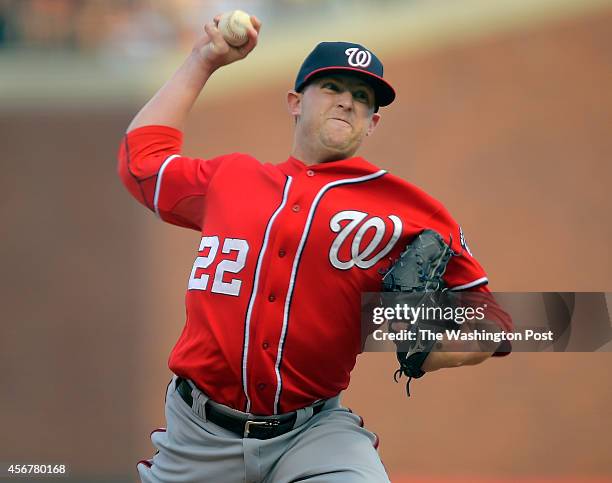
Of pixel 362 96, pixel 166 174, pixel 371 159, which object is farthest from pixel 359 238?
pixel 371 159

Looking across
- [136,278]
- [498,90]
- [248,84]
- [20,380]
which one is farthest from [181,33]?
[20,380]

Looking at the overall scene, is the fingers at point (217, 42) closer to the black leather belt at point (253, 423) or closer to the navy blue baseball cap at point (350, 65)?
the navy blue baseball cap at point (350, 65)

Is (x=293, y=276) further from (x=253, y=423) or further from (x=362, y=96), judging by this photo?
(x=362, y=96)

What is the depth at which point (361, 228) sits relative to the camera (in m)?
1.90

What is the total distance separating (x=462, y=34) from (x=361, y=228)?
2581 mm

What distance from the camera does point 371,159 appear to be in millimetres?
4133

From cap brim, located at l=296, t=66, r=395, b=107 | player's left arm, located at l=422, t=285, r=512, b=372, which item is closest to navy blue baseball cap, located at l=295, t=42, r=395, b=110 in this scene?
cap brim, located at l=296, t=66, r=395, b=107

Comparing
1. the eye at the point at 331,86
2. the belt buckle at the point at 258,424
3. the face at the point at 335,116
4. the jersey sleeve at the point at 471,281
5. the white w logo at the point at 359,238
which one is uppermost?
the eye at the point at 331,86

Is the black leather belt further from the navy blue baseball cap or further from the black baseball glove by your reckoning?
the navy blue baseball cap

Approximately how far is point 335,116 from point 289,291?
1.38 feet

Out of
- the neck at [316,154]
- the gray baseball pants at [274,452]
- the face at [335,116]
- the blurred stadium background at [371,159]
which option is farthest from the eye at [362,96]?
the blurred stadium background at [371,159]

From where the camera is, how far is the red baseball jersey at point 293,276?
1.87 m

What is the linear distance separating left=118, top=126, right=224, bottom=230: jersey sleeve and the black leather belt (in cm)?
46

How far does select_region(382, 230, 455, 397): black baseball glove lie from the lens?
182cm
